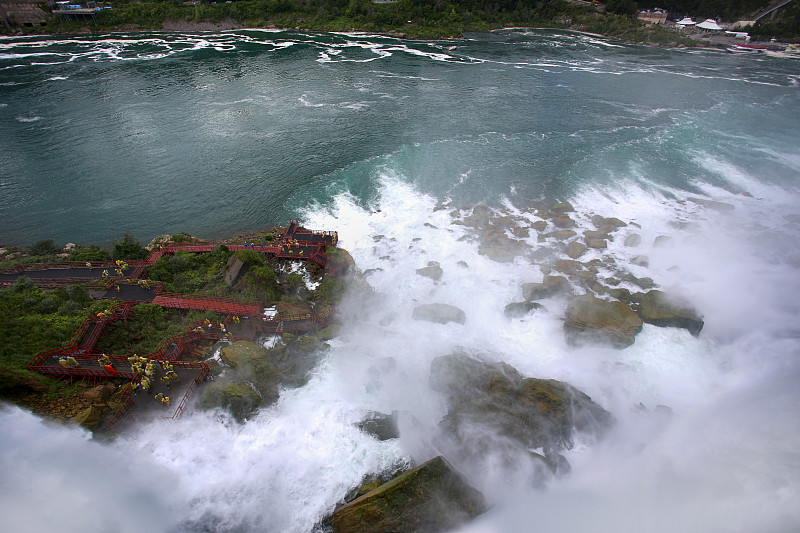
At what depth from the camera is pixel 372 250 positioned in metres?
34.9

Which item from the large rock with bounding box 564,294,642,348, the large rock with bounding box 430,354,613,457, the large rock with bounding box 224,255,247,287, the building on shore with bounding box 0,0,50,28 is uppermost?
the building on shore with bounding box 0,0,50,28

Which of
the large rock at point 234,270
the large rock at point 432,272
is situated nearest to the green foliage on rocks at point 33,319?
the large rock at point 234,270

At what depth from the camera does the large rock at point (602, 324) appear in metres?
25.2

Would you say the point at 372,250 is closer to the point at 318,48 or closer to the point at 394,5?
the point at 318,48

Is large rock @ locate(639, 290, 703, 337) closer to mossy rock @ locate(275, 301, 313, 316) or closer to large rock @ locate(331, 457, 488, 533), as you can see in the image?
large rock @ locate(331, 457, 488, 533)

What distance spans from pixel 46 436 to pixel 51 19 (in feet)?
507

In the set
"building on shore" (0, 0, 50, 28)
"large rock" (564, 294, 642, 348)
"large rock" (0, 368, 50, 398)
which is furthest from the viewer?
"building on shore" (0, 0, 50, 28)

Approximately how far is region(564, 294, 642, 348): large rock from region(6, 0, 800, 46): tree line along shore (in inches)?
4478

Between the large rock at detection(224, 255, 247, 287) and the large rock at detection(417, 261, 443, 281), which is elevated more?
the large rock at detection(224, 255, 247, 287)

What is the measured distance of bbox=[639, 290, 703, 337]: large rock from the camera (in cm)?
2591

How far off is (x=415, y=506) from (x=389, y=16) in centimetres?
13570

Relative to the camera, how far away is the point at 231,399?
67.3ft

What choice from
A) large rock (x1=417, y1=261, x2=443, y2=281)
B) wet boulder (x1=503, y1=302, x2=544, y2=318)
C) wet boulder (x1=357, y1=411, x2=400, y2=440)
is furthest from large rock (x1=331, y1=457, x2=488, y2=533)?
large rock (x1=417, y1=261, x2=443, y2=281)

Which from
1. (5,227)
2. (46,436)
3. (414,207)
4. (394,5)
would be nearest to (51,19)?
(394,5)
